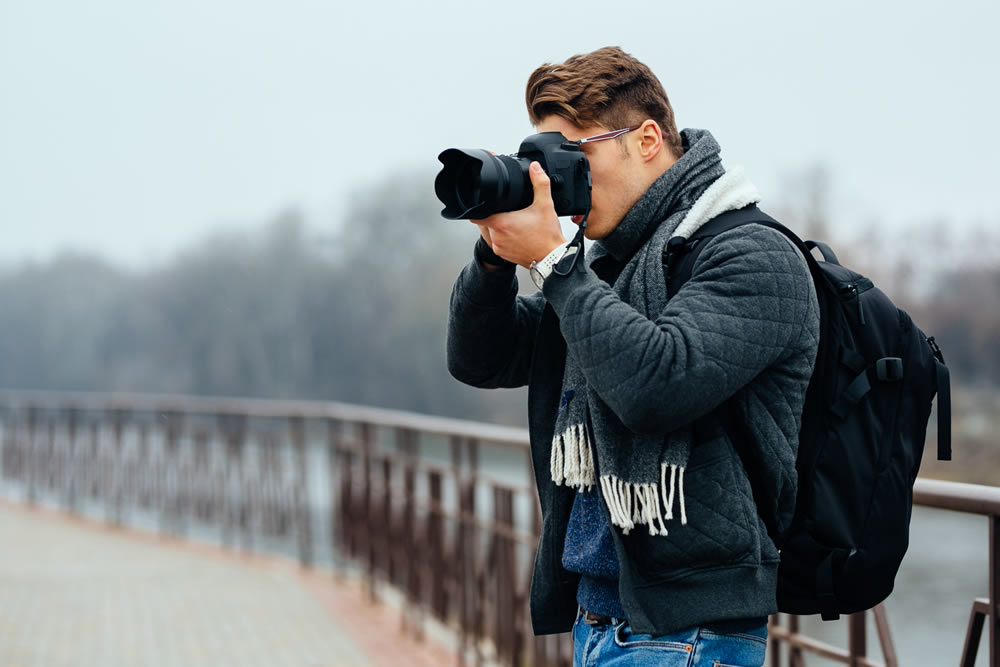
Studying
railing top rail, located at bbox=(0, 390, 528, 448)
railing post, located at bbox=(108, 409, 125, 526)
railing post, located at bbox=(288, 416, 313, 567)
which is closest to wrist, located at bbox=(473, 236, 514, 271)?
railing top rail, located at bbox=(0, 390, 528, 448)

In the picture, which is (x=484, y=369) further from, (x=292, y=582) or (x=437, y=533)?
(x=292, y=582)

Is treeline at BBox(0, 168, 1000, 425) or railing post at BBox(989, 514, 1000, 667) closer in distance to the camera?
railing post at BBox(989, 514, 1000, 667)

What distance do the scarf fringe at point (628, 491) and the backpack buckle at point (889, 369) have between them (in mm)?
297

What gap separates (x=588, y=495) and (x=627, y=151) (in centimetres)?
51

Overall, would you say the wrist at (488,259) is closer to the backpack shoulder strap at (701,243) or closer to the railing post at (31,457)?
the backpack shoulder strap at (701,243)

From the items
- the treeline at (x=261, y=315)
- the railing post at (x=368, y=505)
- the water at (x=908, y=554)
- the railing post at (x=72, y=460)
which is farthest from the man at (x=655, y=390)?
the treeline at (x=261, y=315)

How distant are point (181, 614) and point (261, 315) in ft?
124

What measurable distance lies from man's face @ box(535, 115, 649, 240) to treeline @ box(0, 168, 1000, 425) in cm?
3226

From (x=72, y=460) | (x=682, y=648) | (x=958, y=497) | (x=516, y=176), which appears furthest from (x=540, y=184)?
(x=72, y=460)

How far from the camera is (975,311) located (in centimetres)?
2833

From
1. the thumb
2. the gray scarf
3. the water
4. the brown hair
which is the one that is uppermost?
the brown hair

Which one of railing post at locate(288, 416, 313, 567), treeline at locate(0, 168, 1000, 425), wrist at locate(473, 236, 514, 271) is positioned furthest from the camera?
treeline at locate(0, 168, 1000, 425)

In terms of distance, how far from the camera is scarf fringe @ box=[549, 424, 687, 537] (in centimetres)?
145

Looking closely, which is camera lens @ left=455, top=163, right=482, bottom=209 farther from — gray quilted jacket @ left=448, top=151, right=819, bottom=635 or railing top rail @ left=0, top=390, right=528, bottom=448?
railing top rail @ left=0, top=390, right=528, bottom=448
